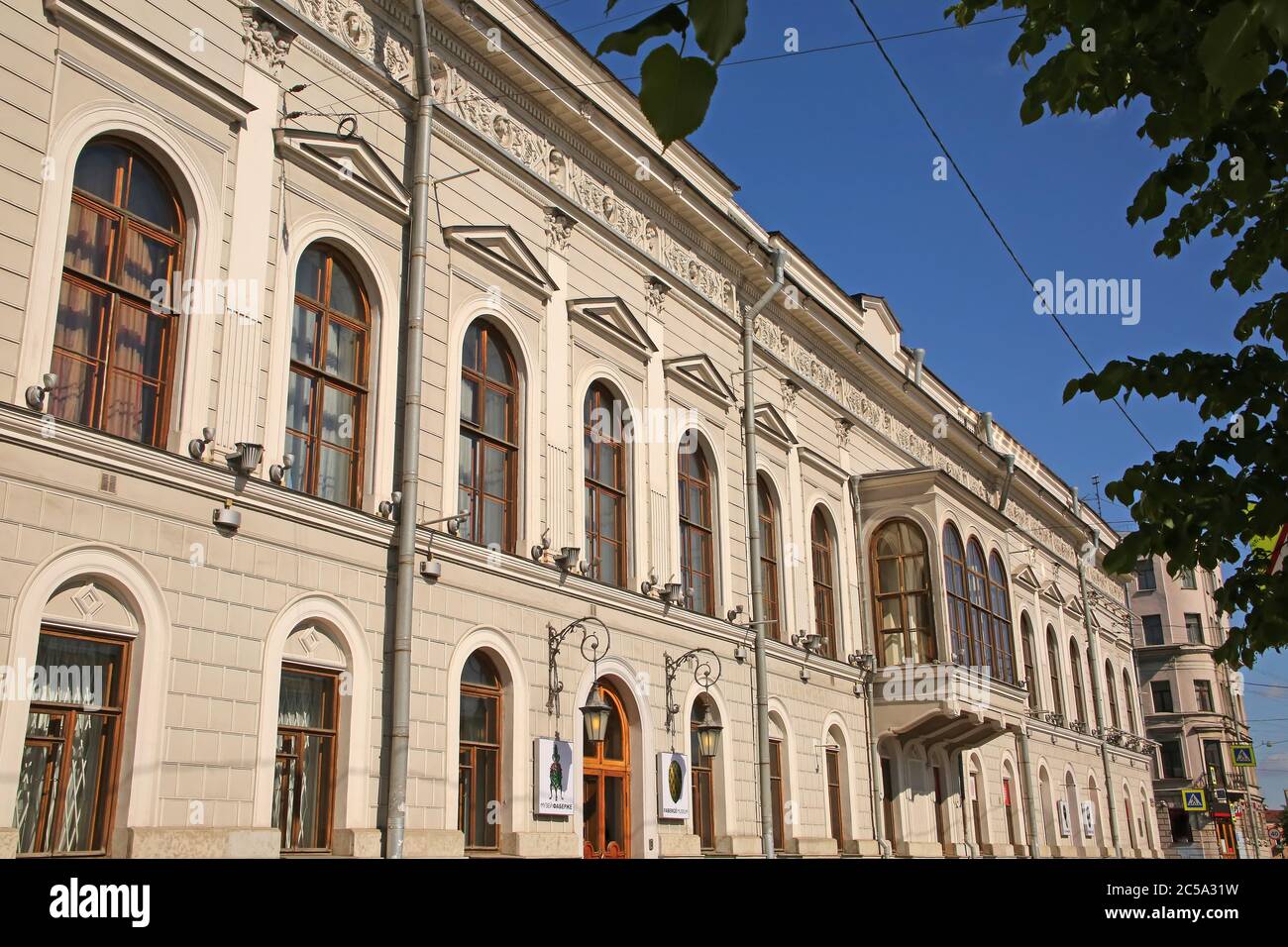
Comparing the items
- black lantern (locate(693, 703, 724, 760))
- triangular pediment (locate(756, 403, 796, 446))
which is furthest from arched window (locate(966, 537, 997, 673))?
black lantern (locate(693, 703, 724, 760))

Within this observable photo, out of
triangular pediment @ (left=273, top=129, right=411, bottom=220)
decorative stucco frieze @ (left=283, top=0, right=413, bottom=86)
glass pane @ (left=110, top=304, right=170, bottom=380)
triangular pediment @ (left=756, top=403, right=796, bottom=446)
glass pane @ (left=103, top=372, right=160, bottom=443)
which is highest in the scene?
decorative stucco frieze @ (left=283, top=0, right=413, bottom=86)

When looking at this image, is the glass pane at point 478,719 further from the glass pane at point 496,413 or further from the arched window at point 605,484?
the glass pane at point 496,413

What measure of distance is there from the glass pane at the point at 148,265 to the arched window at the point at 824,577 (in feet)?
48.8

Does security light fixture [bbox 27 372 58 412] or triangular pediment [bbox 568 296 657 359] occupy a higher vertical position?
triangular pediment [bbox 568 296 657 359]

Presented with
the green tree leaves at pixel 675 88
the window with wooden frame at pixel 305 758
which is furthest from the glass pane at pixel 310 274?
the green tree leaves at pixel 675 88

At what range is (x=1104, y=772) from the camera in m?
39.2

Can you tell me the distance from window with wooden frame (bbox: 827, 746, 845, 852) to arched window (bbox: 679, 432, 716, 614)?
199 inches

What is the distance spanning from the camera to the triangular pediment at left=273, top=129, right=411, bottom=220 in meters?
12.7

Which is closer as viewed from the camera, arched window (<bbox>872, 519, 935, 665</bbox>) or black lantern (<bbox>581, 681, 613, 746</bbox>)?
black lantern (<bbox>581, 681, 613, 746</bbox>)

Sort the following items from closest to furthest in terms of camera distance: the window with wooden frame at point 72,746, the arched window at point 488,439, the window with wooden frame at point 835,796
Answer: the window with wooden frame at point 72,746 → the arched window at point 488,439 → the window with wooden frame at point 835,796

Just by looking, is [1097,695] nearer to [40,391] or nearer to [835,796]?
[835,796]

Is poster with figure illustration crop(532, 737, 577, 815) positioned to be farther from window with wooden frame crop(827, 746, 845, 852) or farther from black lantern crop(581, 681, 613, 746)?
window with wooden frame crop(827, 746, 845, 852)

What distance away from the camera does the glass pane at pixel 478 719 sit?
549 inches

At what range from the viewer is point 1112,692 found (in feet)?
143
